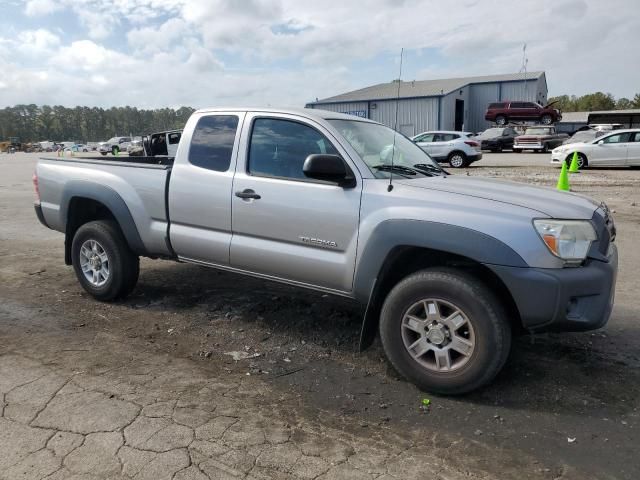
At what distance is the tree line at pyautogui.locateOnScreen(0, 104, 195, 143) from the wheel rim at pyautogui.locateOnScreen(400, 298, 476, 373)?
135 metres

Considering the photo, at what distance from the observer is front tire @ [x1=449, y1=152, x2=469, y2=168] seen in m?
21.6

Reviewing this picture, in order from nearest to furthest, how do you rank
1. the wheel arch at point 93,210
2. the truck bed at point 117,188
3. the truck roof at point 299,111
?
the truck roof at point 299,111, the truck bed at point 117,188, the wheel arch at point 93,210

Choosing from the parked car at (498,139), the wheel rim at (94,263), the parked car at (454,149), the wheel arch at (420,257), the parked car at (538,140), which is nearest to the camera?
the wheel arch at (420,257)

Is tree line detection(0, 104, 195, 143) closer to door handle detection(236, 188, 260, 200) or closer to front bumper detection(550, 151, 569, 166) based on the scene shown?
front bumper detection(550, 151, 569, 166)

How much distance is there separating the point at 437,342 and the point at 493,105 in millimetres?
40660

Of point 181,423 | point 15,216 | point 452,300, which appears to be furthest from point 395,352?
point 15,216

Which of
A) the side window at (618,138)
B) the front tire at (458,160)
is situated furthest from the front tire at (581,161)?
the front tire at (458,160)

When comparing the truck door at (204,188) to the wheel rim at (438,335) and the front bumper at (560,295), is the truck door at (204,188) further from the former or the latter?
the front bumper at (560,295)

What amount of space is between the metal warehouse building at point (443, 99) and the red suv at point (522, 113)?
491 centimetres

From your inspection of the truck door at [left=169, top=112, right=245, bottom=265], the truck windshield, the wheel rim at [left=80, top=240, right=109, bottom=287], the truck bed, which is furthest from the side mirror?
the wheel rim at [left=80, top=240, right=109, bottom=287]

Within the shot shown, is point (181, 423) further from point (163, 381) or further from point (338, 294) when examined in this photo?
point (338, 294)

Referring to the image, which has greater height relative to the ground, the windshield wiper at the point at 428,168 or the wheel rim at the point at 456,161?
the wheel rim at the point at 456,161

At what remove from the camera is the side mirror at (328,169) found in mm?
3615

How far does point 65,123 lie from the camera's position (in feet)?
465
